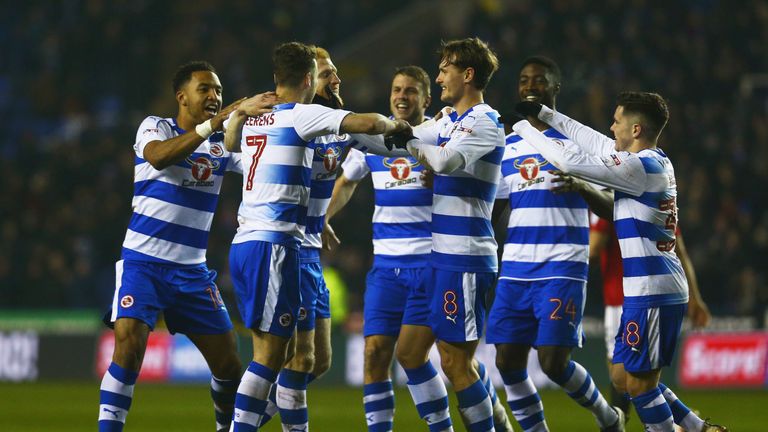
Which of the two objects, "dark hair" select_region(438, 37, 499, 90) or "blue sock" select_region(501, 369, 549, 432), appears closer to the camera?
"dark hair" select_region(438, 37, 499, 90)

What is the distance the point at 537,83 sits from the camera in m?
8.09

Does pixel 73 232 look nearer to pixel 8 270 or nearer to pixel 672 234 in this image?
pixel 8 270

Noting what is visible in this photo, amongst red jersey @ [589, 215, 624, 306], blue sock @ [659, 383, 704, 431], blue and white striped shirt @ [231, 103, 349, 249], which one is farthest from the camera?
red jersey @ [589, 215, 624, 306]

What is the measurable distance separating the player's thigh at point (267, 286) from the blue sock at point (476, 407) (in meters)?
1.09

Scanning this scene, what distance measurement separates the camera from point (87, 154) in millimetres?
18922

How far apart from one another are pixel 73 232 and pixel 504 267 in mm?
11016

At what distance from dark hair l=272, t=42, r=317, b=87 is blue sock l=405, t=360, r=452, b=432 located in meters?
1.85

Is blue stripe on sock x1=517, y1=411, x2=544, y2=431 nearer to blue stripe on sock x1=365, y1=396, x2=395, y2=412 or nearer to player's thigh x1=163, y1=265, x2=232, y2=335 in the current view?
blue stripe on sock x1=365, y1=396, x2=395, y2=412

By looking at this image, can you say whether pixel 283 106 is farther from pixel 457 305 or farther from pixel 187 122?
pixel 457 305

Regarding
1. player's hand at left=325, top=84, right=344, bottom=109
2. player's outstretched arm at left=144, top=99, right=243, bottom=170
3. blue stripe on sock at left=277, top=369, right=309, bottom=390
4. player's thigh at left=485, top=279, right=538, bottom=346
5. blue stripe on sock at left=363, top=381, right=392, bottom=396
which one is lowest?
blue stripe on sock at left=363, top=381, right=392, bottom=396

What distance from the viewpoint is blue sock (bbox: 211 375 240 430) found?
764 centimetres

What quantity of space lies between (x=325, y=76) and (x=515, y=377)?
224cm

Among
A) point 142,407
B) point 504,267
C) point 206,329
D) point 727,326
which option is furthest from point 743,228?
point 206,329

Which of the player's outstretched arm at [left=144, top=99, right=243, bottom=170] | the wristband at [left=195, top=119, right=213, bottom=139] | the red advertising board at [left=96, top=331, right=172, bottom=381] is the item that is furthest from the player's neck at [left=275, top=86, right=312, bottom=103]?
the red advertising board at [left=96, top=331, right=172, bottom=381]
